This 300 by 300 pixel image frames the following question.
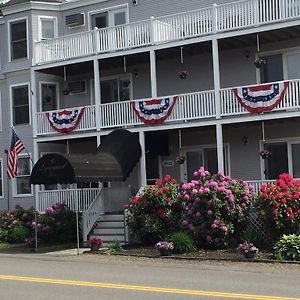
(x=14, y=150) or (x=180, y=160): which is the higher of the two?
(x=14, y=150)

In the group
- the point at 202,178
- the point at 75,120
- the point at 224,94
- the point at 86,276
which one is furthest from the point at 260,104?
the point at 86,276

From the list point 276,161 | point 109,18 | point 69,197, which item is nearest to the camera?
point 276,161

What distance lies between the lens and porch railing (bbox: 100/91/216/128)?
2125 centimetres

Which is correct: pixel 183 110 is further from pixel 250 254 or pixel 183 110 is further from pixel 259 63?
pixel 250 254

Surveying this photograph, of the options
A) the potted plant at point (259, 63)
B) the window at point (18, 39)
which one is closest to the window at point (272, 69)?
the potted plant at point (259, 63)

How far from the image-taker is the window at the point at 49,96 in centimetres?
2663

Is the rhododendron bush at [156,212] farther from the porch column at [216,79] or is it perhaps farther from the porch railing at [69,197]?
the porch railing at [69,197]

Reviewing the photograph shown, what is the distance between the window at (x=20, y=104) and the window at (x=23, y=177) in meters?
1.74

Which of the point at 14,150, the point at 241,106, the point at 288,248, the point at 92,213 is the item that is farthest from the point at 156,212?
the point at 14,150

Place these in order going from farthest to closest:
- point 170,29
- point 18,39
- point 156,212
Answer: point 18,39, point 170,29, point 156,212

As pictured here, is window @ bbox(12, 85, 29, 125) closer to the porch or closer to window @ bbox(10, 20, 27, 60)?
window @ bbox(10, 20, 27, 60)

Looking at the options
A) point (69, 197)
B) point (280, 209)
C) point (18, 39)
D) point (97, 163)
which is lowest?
point (280, 209)

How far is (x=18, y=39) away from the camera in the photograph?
89.1 ft

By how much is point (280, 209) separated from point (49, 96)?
13359 millimetres
